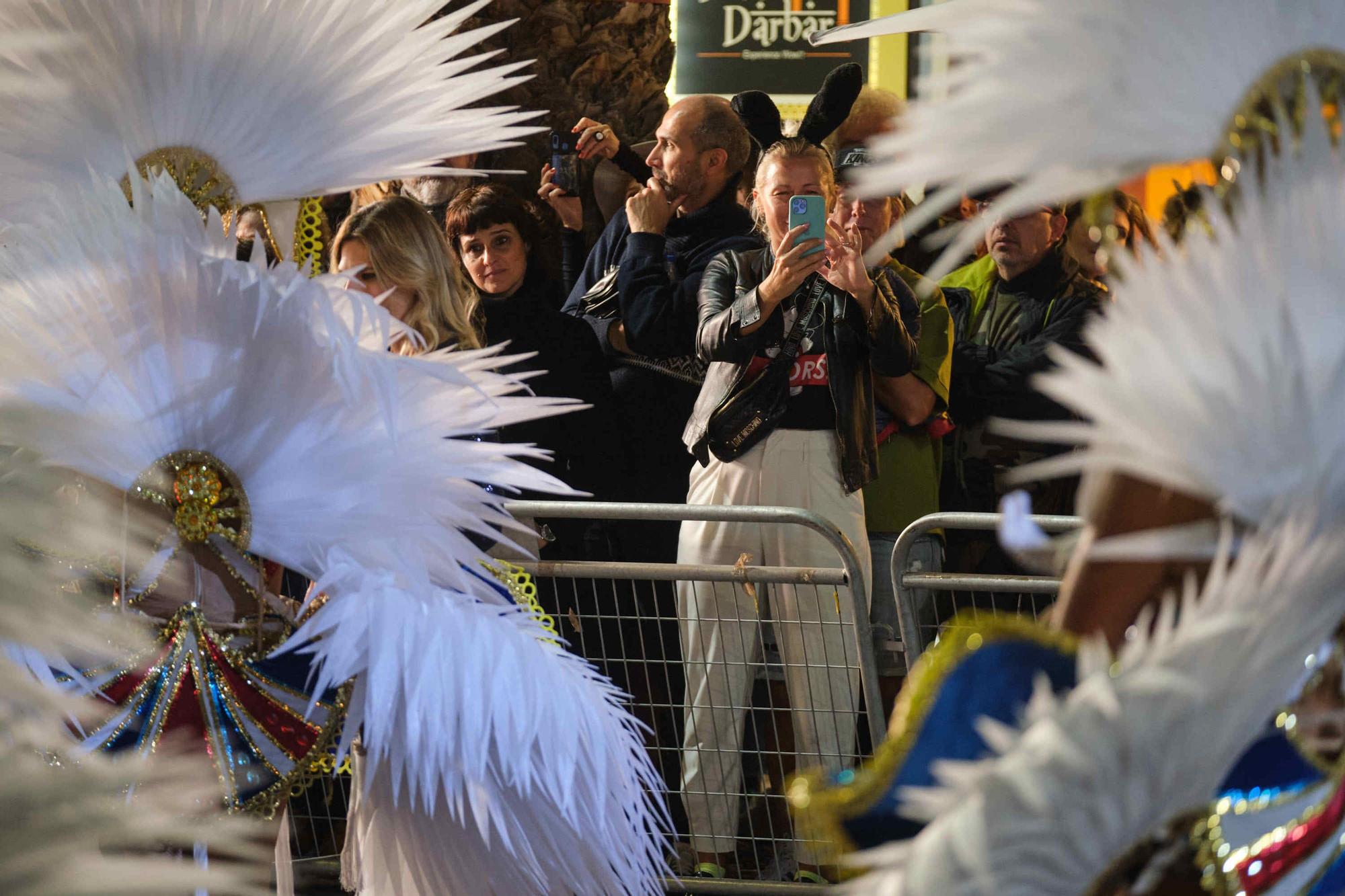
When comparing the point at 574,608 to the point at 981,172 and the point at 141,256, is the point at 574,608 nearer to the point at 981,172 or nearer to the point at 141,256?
the point at 141,256

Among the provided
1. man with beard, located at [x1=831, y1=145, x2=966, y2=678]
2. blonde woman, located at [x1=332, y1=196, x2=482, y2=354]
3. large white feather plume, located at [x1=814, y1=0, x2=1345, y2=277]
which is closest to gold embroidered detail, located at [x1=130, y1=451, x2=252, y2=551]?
blonde woman, located at [x1=332, y1=196, x2=482, y2=354]

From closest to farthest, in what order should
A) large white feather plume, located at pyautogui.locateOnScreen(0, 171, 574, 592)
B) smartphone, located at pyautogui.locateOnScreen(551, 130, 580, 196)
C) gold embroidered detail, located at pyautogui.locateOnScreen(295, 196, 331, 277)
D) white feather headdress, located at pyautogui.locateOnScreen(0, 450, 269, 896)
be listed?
white feather headdress, located at pyautogui.locateOnScreen(0, 450, 269, 896) < large white feather plume, located at pyautogui.locateOnScreen(0, 171, 574, 592) < gold embroidered detail, located at pyautogui.locateOnScreen(295, 196, 331, 277) < smartphone, located at pyautogui.locateOnScreen(551, 130, 580, 196)

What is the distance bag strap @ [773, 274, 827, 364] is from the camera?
3533 mm

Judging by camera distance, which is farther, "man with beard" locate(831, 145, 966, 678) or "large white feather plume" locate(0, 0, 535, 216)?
"man with beard" locate(831, 145, 966, 678)

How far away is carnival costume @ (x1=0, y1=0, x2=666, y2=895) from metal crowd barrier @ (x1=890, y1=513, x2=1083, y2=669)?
119cm

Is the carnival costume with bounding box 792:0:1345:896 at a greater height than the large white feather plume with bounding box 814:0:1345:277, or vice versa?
the large white feather plume with bounding box 814:0:1345:277

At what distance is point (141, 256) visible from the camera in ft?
6.51

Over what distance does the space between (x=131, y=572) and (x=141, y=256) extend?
0.40m

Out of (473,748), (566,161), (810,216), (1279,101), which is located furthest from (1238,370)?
(566,161)

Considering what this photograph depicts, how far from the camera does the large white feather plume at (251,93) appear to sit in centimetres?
203

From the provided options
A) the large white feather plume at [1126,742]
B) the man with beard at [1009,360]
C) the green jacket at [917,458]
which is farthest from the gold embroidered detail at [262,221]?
the man with beard at [1009,360]

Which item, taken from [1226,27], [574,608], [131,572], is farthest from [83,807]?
[574,608]

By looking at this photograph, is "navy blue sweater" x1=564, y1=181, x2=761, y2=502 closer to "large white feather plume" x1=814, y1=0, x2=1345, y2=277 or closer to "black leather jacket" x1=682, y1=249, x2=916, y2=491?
"black leather jacket" x1=682, y1=249, x2=916, y2=491

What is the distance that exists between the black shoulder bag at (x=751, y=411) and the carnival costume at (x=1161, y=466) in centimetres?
222
